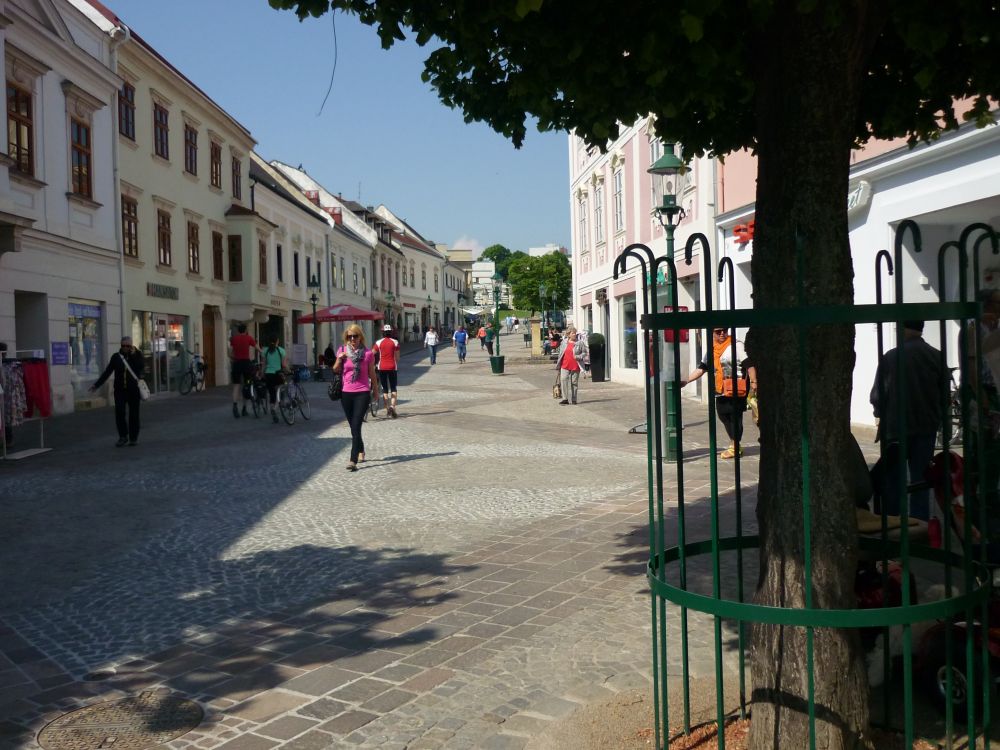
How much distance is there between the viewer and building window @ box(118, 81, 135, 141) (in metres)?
23.7

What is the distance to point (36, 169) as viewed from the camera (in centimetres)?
1859

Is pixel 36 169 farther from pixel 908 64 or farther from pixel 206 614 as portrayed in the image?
pixel 908 64

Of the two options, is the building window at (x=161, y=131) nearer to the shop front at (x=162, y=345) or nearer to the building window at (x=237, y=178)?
the shop front at (x=162, y=345)

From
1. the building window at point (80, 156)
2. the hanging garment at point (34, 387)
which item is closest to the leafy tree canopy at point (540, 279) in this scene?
the building window at point (80, 156)

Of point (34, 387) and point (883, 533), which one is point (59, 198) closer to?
point (34, 387)

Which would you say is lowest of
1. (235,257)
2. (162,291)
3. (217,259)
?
(162,291)

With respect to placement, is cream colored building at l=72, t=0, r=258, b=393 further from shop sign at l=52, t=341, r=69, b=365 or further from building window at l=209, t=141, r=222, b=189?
shop sign at l=52, t=341, r=69, b=365

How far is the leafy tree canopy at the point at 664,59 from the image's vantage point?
3043 mm

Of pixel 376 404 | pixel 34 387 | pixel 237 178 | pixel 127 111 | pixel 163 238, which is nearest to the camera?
pixel 34 387

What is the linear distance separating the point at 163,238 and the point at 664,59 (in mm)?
25683

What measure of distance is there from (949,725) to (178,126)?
28.9 m

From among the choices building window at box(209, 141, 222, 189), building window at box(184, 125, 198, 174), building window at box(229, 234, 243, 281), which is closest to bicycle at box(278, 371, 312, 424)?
building window at box(184, 125, 198, 174)

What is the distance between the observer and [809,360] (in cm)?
296

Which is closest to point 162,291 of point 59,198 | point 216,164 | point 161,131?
point 161,131
